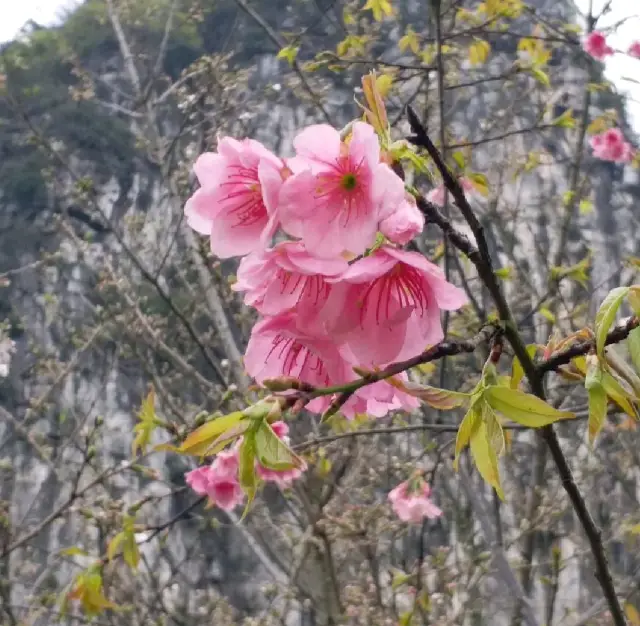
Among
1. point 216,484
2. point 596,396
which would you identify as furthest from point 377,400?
point 216,484

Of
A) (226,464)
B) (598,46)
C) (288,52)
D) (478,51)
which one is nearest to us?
(226,464)

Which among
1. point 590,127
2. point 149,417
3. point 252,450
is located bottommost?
point 252,450

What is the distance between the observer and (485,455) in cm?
51

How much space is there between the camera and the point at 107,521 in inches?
73.2

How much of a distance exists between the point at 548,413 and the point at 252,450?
0.70ft

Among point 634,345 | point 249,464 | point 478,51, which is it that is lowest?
point 249,464

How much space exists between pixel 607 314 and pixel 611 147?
3.45 meters

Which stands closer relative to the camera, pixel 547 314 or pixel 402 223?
pixel 402 223

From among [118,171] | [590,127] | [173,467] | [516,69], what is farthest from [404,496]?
[118,171]

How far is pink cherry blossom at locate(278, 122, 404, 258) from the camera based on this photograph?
48 cm

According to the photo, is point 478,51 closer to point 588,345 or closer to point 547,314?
point 547,314

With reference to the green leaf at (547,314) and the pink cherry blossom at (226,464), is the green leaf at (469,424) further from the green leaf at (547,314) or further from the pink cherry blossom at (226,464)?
the green leaf at (547,314)

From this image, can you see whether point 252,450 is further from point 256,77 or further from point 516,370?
point 256,77

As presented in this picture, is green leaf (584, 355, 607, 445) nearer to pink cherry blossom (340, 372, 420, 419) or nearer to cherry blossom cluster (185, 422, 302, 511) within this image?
pink cherry blossom (340, 372, 420, 419)
